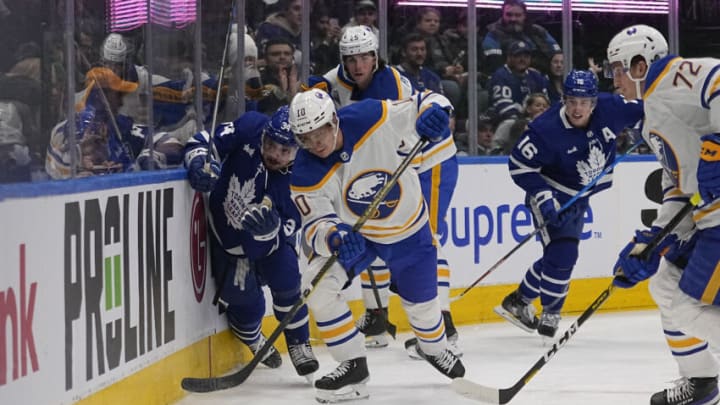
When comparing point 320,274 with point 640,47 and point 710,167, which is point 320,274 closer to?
point 640,47

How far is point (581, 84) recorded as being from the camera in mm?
5359

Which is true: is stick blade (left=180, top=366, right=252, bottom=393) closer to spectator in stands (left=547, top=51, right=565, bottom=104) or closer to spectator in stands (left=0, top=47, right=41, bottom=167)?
spectator in stands (left=0, top=47, right=41, bottom=167)

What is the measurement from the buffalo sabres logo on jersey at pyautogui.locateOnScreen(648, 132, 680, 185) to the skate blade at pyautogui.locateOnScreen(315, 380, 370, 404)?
1.31 m

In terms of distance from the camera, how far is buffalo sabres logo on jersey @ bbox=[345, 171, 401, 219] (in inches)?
165

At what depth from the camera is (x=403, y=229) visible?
13.9 feet

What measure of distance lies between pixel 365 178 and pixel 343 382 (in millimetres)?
691

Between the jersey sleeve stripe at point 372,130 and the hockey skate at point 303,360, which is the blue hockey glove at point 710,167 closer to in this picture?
the jersey sleeve stripe at point 372,130

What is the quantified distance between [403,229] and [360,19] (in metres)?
2.42

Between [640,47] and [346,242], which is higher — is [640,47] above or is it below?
above

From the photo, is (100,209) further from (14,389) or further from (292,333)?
(292,333)

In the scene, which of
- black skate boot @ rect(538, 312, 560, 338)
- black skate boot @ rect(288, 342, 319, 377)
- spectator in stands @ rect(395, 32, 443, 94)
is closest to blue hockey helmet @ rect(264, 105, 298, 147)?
black skate boot @ rect(288, 342, 319, 377)

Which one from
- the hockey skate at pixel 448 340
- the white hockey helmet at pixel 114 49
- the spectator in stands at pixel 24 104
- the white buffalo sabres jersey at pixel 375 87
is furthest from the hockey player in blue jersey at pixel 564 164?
the spectator in stands at pixel 24 104

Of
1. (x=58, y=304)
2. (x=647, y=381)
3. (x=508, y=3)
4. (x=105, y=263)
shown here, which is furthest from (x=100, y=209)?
(x=508, y=3)

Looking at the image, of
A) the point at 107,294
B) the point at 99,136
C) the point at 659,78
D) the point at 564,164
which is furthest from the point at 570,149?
the point at 107,294
